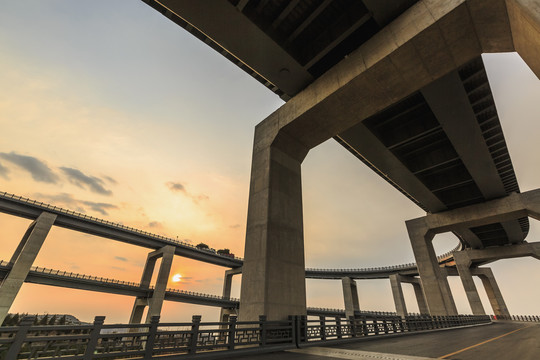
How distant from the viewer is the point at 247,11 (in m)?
11.5

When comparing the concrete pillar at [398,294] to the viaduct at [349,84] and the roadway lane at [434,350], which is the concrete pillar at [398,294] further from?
the roadway lane at [434,350]

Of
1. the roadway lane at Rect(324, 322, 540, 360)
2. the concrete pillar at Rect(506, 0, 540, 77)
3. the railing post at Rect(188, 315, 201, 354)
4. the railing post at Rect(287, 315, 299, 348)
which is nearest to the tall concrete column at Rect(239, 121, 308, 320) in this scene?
the railing post at Rect(287, 315, 299, 348)

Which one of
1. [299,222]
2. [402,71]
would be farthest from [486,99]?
[299,222]

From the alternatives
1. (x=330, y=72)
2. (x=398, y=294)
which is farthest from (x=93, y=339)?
(x=398, y=294)

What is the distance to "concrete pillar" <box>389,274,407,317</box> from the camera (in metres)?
59.0

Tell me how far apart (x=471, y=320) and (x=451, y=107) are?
28.5 metres

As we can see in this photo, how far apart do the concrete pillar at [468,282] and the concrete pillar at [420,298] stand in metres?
22.4

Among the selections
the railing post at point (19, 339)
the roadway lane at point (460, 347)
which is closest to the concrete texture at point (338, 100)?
the roadway lane at point (460, 347)

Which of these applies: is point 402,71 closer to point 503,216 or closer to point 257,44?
point 257,44

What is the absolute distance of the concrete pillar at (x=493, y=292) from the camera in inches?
2262

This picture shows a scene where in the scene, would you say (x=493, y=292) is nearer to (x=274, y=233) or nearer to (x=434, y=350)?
(x=434, y=350)

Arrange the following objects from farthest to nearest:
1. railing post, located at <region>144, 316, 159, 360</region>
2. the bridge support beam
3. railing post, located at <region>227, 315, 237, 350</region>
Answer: the bridge support beam → railing post, located at <region>227, 315, 237, 350</region> → railing post, located at <region>144, 316, 159, 360</region>

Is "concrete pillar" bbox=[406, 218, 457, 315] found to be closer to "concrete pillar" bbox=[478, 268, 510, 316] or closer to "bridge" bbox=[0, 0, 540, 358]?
"bridge" bbox=[0, 0, 540, 358]

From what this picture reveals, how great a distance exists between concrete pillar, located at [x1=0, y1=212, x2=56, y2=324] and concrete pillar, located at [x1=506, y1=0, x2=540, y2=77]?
1941 inches
